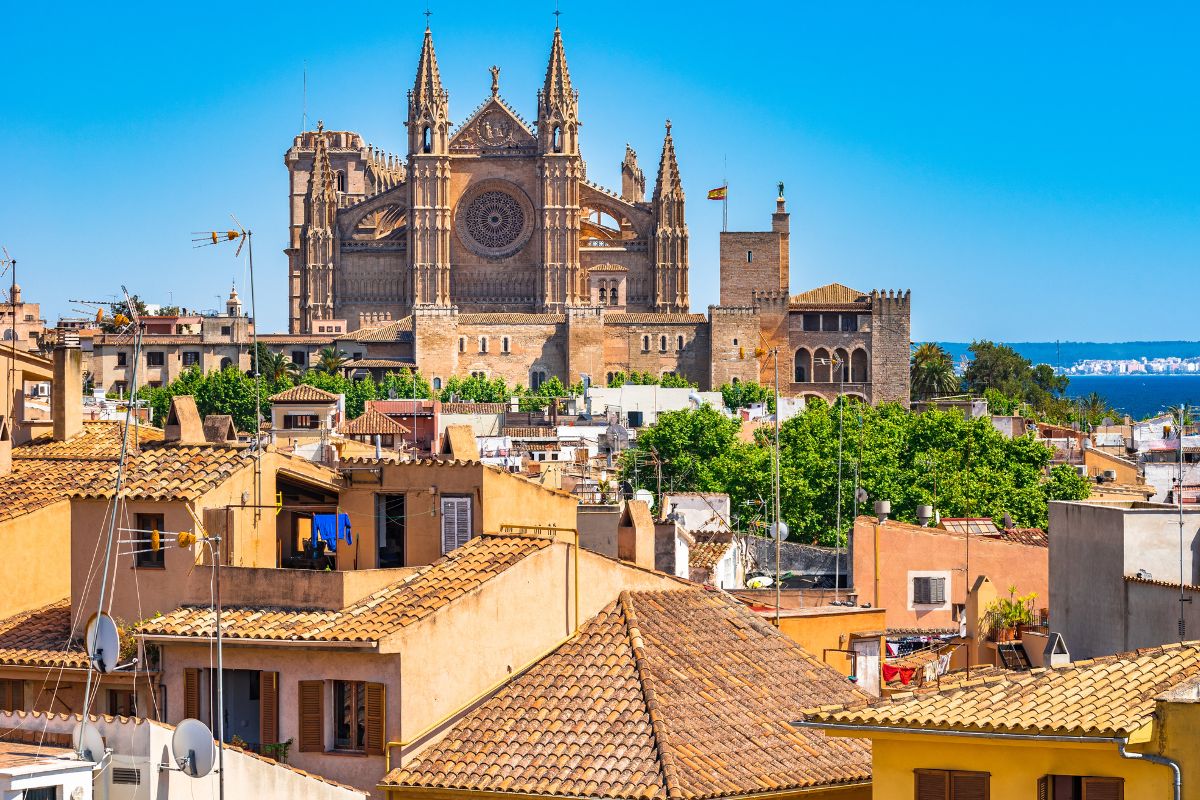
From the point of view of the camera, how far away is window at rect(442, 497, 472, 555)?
50.8 ft

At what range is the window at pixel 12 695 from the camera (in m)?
15.0

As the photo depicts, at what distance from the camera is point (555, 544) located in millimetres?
14617

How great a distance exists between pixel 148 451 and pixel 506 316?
3445 inches

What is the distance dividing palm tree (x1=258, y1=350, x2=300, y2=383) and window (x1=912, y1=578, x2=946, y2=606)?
2479 inches

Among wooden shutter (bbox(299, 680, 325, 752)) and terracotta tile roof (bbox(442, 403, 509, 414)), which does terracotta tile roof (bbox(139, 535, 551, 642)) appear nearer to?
wooden shutter (bbox(299, 680, 325, 752))

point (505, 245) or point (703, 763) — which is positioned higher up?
point (505, 245)

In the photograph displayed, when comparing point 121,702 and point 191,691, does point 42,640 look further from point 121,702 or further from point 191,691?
point 191,691

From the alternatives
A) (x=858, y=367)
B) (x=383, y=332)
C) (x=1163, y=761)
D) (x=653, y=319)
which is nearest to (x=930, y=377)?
(x=858, y=367)

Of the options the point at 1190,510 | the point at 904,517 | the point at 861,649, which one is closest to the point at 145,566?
the point at 861,649

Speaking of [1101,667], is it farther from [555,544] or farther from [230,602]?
[230,602]

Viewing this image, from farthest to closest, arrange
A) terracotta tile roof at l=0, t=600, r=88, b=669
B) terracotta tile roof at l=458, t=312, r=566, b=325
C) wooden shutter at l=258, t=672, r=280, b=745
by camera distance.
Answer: terracotta tile roof at l=458, t=312, r=566, b=325, terracotta tile roof at l=0, t=600, r=88, b=669, wooden shutter at l=258, t=672, r=280, b=745

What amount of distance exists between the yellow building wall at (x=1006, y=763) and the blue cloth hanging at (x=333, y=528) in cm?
570

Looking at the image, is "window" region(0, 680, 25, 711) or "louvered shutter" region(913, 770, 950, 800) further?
"window" region(0, 680, 25, 711)

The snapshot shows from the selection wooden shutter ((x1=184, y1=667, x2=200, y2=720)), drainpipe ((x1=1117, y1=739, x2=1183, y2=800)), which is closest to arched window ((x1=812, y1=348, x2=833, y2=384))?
wooden shutter ((x1=184, y1=667, x2=200, y2=720))
